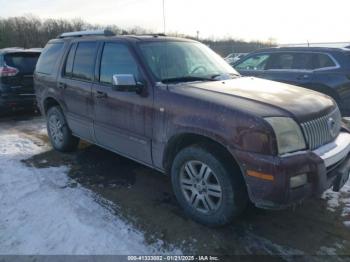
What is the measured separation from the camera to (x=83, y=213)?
12.1ft

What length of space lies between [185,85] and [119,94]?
0.89m

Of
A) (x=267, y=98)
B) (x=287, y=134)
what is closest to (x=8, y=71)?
(x=267, y=98)

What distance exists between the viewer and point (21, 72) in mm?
8383

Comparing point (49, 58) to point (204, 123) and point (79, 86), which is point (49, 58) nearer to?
point (79, 86)

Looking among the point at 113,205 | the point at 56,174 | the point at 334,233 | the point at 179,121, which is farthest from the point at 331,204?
the point at 56,174

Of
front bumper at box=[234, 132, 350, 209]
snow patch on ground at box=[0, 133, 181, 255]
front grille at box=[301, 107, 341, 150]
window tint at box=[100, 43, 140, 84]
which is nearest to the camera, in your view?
front bumper at box=[234, 132, 350, 209]

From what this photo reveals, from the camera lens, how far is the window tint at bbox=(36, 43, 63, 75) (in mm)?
5594

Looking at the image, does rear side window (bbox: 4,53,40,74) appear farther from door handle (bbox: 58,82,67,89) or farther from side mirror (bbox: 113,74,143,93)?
side mirror (bbox: 113,74,143,93)

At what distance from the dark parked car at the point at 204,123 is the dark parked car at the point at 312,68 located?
313 cm

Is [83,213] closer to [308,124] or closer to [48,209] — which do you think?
[48,209]

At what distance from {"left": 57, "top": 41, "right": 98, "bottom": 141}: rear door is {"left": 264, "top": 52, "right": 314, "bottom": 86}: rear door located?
4244mm

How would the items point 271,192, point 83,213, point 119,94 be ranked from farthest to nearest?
point 119,94 → point 83,213 → point 271,192

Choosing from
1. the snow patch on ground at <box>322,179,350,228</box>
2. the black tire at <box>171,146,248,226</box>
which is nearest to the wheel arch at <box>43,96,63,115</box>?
the black tire at <box>171,146,248,226</box>

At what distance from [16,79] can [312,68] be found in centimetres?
675
